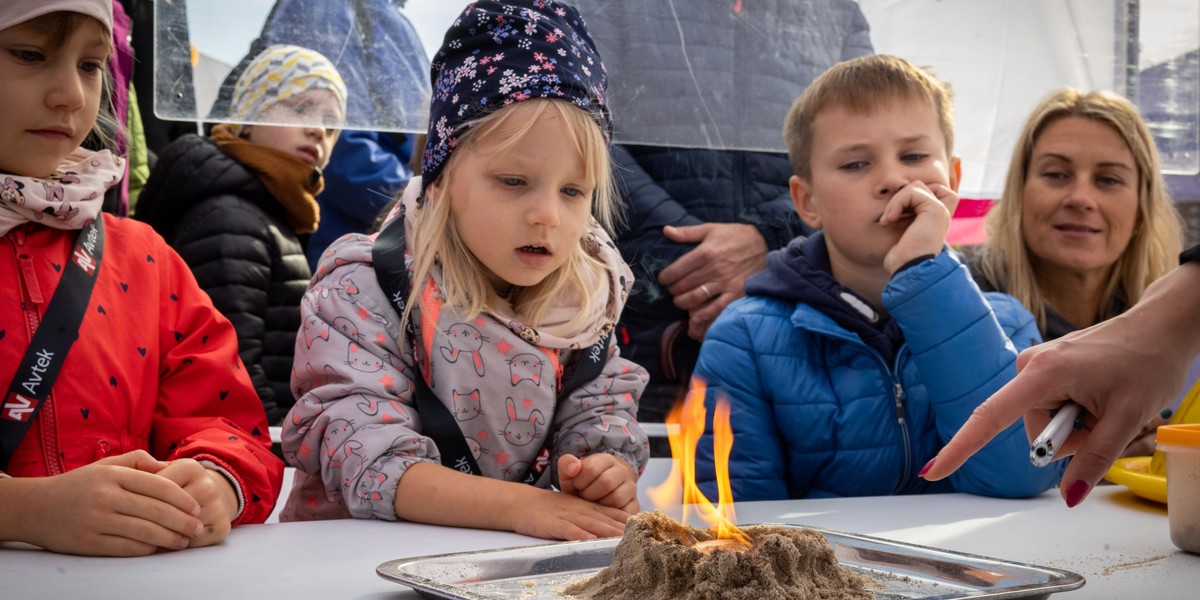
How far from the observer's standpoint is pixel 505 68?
205 centimetres

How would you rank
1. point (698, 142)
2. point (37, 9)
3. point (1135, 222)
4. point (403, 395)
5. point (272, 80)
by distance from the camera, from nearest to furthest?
point (37, 9) < point (403, 395) < point (272, 80) < point (698, 142) < point (1135, 222)

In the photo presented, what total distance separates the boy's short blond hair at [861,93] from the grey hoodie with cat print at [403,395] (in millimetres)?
886

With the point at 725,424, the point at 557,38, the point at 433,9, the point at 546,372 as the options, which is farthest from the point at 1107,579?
the point at 433,9

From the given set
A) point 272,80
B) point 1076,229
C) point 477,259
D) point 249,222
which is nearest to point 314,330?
point 477,259

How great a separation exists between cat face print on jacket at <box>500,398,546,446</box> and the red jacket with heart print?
0.41 metres

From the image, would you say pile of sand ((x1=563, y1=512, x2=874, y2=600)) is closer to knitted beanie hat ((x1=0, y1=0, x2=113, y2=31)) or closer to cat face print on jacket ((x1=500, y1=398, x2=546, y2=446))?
cat face print on jacket ((x1=500, y1=398, x2=546, y2=446))

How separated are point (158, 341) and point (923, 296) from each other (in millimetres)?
1488

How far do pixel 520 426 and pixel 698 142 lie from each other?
3.45 ft

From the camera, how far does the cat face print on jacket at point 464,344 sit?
2004 millimetres

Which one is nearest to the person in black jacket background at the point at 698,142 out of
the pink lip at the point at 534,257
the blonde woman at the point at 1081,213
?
the blonde woman at the point at 1081,213

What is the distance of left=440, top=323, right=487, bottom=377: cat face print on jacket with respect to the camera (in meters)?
2.00

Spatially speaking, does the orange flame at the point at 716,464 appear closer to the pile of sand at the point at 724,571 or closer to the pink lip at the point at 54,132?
the pile of sand at the point at 724,571

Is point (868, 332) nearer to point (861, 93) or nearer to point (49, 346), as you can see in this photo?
point (861, 93)

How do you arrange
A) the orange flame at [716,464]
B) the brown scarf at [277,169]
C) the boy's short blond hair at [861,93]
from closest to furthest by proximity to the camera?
1. the orange flame at [716,464]
2. the boy's short blond hair at [861,93]
3. the brown scarf at [277,169]
